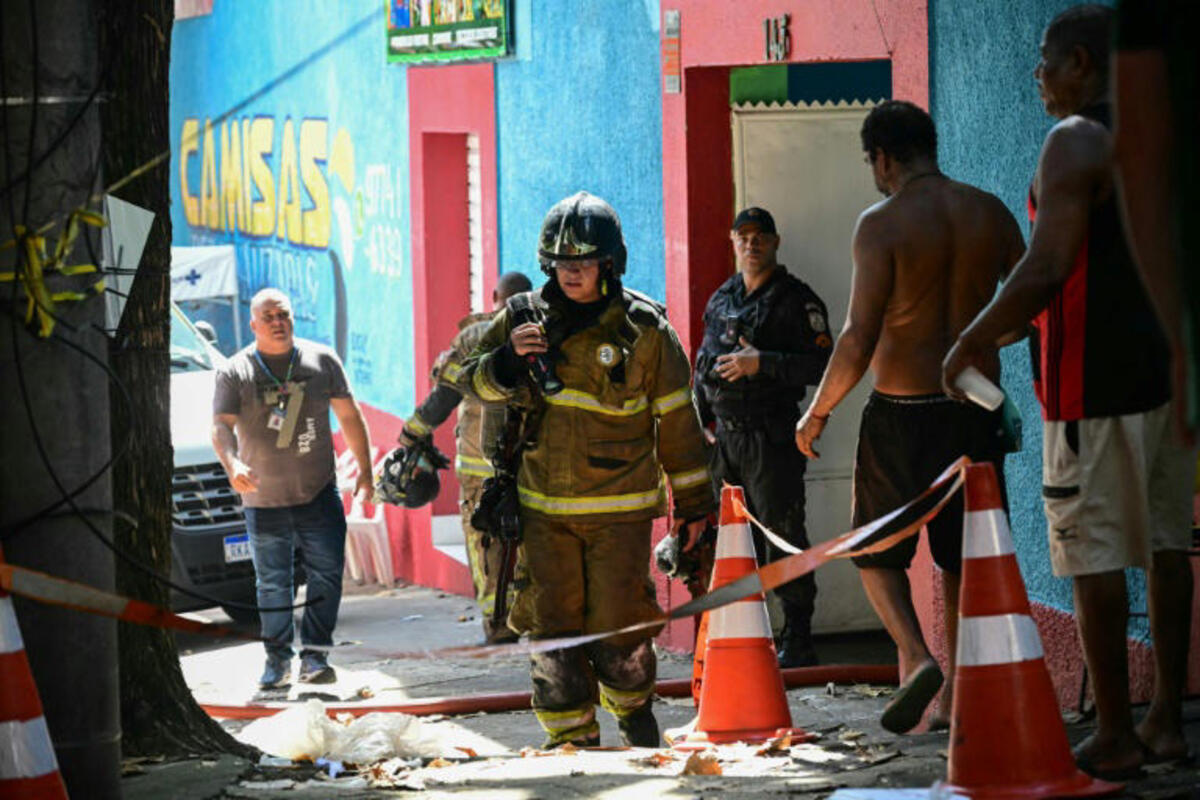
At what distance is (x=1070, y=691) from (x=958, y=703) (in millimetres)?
2429

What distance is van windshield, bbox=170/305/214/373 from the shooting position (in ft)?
47.6

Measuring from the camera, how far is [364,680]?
38.7 feet

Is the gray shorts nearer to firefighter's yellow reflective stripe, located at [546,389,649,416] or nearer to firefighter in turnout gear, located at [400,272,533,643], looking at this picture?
firefighter's yellow reflective stripe, located at [546,389,649,416]

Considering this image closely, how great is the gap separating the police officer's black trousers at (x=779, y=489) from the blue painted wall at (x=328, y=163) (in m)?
A: 5.82

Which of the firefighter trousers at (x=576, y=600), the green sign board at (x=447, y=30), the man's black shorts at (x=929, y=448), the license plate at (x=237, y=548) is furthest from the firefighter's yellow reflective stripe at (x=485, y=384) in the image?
the green sign board at (x=447, y=30)

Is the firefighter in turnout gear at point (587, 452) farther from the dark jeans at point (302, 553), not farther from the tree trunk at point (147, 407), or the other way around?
the dark jeans at point (302, 553)

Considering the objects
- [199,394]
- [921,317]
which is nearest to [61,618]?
[921,317]

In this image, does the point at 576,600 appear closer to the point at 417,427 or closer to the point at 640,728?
the point at 640,728

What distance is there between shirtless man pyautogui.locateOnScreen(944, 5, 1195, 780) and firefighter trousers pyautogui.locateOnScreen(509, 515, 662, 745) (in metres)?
2.26

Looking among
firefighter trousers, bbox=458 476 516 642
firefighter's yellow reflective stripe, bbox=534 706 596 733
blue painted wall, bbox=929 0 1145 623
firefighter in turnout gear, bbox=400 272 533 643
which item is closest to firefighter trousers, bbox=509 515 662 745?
firefighter's yellow reflective stripe, bbox=534 706 596 733

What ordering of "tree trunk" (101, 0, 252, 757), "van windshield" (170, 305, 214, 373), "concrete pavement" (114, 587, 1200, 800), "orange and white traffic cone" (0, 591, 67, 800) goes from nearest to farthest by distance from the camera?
"orange and white traffic cone" (0, 591, 67, 800)
"concrete pavement" (114, 587, 1200, 800)
"tree trunk" (101, 0, 252, 757)
"van windshield" (170, 305, 214, 373)

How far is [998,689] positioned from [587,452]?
249cm

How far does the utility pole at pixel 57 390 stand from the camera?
5797 mm

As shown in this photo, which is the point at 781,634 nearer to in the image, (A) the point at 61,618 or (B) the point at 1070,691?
(B) the point at 1070,691
